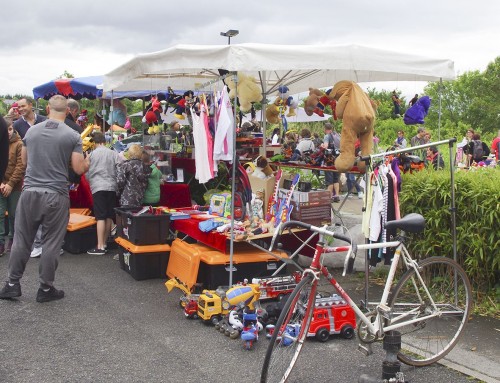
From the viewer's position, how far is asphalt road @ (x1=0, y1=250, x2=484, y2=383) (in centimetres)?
423

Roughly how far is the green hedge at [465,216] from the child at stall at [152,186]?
343 cm

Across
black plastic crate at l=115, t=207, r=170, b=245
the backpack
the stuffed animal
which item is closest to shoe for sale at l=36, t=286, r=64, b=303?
black plastic crate at l=115, t=207, r=170, b=245

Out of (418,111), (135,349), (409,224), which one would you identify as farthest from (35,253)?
(409,224)

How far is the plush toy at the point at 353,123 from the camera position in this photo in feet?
20.5

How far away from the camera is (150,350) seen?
15.5 feet

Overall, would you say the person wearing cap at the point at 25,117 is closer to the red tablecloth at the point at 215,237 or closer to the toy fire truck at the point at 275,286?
the red tablecloth at the point at 215,237

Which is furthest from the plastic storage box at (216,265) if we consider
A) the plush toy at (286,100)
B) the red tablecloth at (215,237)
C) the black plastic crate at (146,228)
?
the plush toy at (286,100)

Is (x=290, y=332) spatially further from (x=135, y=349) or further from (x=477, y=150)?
(x=477, y=150)

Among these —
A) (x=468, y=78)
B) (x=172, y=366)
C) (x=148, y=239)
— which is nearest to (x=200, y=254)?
(x=148, y=239)

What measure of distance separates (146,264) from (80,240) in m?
1.81

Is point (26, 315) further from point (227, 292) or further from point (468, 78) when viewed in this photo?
point (468, 78)

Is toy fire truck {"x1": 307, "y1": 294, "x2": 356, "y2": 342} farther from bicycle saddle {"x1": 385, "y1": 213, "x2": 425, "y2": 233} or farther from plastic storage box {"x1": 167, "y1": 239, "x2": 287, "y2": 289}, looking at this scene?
plastic storage box {"x1": 167, "y1": 239, "x2": 287, "y2": 289}

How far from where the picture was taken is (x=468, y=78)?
1366 inches

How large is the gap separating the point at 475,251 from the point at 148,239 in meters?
3.62
